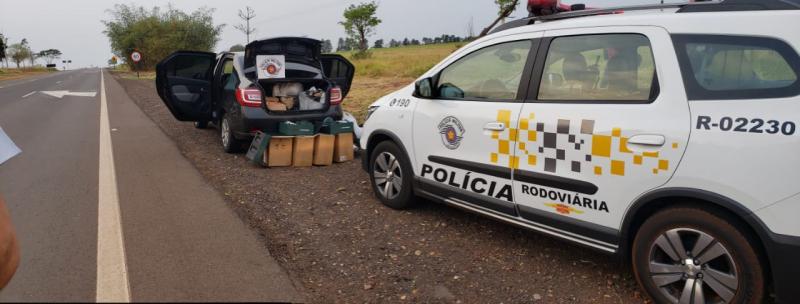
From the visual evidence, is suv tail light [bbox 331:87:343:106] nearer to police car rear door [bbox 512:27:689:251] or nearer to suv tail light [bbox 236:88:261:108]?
suv tail light [bbox 236:88:261:108]

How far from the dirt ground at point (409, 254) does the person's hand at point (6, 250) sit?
1.86 meters

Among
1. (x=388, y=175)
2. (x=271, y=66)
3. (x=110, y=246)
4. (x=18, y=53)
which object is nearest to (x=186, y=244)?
(x=110, y=246)

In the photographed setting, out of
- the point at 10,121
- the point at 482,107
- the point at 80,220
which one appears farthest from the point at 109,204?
the point at 10,121

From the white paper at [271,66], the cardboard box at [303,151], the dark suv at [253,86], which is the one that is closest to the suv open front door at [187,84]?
the dark suv at [253,86]

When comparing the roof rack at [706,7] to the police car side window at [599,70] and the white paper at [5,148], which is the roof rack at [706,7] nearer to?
the police car side window at [599,70]

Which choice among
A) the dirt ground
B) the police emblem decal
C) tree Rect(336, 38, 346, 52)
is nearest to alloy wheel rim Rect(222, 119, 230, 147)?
the dirt ground

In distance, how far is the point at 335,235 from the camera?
4.33 m

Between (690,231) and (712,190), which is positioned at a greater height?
(712,190)

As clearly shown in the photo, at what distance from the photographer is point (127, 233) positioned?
165 inches

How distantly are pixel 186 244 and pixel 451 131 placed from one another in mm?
2189

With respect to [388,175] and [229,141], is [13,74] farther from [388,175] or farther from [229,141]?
[388,175]

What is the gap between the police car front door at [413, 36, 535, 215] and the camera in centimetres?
385

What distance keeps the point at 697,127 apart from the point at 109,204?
4869 millimetres

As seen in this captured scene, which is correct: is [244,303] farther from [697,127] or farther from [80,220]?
[80,220]
